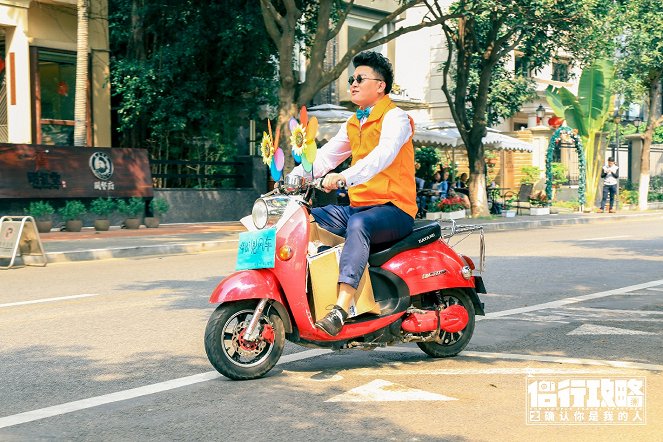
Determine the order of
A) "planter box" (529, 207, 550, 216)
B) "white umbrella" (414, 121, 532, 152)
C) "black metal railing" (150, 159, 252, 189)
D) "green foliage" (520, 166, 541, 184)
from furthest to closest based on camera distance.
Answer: "green foliage" (520, 166, 541, 184), "planter box" (529, 207, 550, 216), "white umbrella" (414, 121, 532, 152), "black metal railing" (150, 159, 252, 189)

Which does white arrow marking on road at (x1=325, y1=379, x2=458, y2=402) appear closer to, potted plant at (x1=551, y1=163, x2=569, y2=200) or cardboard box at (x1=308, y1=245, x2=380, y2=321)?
cardboard box at (x1=308, y1=245, x2=380, y2=321)

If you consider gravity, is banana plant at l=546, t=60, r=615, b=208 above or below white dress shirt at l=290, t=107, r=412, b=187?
above

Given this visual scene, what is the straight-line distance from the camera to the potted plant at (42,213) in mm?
19359

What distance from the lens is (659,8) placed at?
3441 centimetres

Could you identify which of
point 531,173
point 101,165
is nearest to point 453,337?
point 101,165

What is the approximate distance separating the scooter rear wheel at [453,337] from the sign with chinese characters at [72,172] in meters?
14.6

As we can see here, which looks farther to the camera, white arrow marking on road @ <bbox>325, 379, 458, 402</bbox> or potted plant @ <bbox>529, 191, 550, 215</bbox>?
potted plant @ <bbox>529, 191, 550, 215</bbox>

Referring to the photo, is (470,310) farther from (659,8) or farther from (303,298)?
(659,8)

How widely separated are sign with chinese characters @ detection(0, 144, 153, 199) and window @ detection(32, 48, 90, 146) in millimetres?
2763

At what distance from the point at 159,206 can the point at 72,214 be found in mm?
2777

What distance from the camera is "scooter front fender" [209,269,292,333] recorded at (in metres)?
5.58

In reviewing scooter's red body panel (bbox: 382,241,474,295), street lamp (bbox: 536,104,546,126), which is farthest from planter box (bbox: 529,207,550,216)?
scooter's red body panel (bbox: 382,241,474,295)

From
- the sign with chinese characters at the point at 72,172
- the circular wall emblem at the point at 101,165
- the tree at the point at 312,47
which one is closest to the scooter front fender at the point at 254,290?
the tree at the point at 312,47

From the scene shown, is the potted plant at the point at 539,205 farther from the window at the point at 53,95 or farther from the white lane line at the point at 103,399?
the white lane line at the point at 103,399
